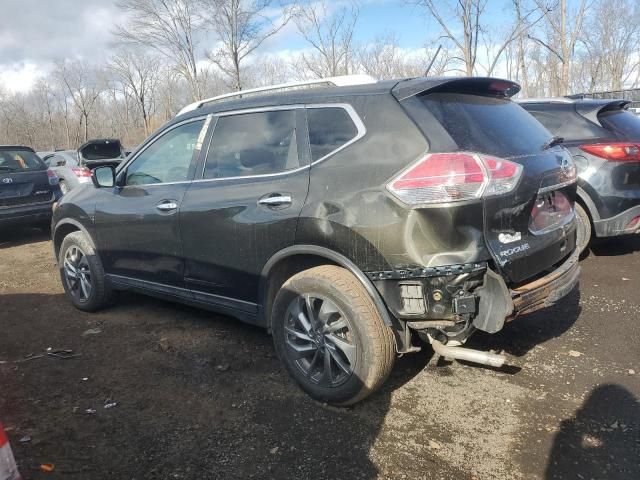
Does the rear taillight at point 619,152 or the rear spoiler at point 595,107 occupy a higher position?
the rear spoiler at point 595,107

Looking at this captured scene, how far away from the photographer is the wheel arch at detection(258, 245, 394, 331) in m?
2.73

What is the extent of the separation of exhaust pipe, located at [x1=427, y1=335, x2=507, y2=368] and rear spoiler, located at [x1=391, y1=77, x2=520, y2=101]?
4.45 ft

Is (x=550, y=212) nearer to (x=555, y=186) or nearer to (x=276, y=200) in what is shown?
(x=555, y=186)

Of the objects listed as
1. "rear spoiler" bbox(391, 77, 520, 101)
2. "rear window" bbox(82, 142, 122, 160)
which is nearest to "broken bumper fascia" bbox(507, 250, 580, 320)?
"rear spoiler" bbox(391, 77, 520, 101)

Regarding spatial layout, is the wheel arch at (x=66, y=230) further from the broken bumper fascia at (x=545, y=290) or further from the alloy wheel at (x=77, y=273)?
the broken bumper fascia at (x=545, y=290)

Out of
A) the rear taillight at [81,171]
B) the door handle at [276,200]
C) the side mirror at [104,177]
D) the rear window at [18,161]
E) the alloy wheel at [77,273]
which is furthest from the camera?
the rear taillight at [81,171]

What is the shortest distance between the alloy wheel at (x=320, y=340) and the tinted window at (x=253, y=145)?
2.87 feet

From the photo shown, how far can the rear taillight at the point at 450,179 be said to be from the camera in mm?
2492

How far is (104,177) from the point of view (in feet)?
14.4

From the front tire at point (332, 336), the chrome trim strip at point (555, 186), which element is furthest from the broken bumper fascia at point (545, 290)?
the front tire at point (332, 336)

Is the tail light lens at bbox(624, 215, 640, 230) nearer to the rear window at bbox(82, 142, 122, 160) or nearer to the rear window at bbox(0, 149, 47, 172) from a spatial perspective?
the rear window at bbox(0, 149, 47, 172)

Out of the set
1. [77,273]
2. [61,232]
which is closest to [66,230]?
[61,232]

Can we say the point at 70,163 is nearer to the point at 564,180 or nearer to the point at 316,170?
the point at 316,170

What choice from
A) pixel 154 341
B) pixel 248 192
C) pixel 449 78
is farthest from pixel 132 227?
pixel 449 78
